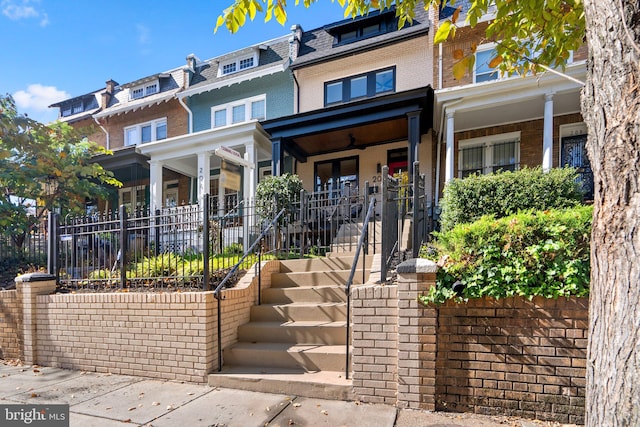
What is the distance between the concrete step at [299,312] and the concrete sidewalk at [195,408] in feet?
3.68

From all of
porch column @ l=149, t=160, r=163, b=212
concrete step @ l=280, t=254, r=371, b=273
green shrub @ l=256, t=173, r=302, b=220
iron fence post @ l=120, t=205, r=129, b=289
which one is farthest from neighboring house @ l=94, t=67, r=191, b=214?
concrete step @ l=280, t=254, r=371, b=273

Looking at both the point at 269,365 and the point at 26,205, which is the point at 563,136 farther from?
the point at 26,205

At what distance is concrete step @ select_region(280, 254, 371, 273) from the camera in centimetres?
551

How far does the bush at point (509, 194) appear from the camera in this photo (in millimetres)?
6535

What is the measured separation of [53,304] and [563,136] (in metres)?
12.3

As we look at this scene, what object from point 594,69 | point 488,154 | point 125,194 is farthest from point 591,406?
point 125,194

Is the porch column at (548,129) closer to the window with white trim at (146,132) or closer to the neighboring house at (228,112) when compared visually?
the neighboring house at (228,112)

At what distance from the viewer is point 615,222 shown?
1487 mm

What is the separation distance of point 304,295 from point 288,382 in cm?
142

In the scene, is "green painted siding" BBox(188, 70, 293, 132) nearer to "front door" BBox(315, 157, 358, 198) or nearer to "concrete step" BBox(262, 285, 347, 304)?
"front door" BBox(315, 157, 358, 198)

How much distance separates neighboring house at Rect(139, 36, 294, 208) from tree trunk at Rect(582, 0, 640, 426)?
30.7ft

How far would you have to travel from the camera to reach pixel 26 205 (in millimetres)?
8258

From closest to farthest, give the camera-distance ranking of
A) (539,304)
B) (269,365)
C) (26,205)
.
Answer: (539,304), (269,365), (26,205)

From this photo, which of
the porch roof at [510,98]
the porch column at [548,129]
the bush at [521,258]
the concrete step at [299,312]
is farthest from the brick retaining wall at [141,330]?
the porch column at [548,129]
